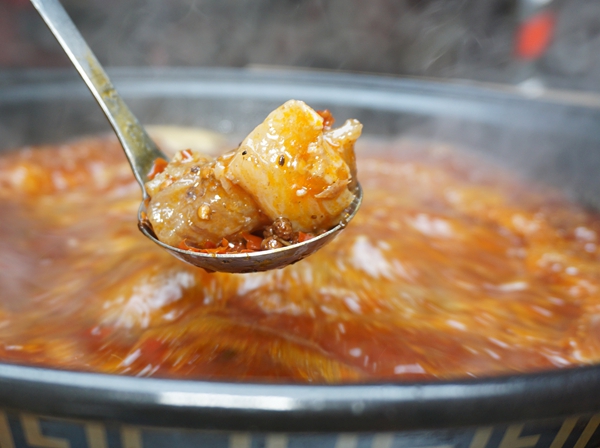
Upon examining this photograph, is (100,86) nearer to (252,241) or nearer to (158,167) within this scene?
(158,167)

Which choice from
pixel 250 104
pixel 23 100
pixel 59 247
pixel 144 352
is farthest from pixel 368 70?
pixel 144 352

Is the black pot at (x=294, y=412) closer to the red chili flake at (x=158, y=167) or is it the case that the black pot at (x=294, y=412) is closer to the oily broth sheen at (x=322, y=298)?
the oily broth sheen at (x=322, y=298)

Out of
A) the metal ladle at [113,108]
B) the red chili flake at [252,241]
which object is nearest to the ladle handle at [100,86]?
the metal ladle at [113,108]

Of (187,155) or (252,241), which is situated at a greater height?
(187,155)

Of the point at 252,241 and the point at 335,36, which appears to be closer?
the point at 252,241

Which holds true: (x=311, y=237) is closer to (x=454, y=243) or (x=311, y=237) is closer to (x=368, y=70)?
(x=454, y=243)

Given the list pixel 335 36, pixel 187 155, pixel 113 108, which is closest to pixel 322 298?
pixel 187 155
